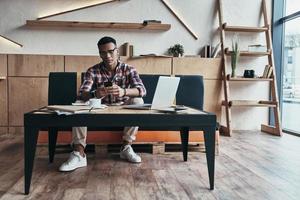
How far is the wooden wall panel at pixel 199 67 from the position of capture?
420cm

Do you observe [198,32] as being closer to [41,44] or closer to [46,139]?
[41,44]

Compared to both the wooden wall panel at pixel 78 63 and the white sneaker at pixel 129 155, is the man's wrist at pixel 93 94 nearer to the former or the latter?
the white sneaker at pixel 129 155

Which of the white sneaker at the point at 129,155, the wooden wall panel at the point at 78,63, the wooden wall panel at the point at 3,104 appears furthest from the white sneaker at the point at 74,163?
the wooden wall panel at the point at 3,104

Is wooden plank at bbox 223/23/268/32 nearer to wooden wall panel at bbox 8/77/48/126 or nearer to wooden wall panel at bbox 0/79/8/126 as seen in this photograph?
Result: wooden wall panel at bbox 8/77/48/126

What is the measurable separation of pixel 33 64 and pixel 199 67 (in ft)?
6.92

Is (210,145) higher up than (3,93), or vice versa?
A: (3,93)

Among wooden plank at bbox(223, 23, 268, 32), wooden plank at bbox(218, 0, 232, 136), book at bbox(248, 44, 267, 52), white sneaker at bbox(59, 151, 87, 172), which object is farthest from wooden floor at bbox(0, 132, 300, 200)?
wooden plank at bbox(223, 23, 268, 32)

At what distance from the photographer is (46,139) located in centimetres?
299

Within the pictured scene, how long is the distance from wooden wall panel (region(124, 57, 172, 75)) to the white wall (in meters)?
0.32

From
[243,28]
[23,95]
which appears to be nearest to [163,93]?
[23,95]

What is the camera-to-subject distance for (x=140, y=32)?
4453 millimetres

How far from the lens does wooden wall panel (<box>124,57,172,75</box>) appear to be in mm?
4145

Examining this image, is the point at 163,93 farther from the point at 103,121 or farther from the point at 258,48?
the point at 258,48

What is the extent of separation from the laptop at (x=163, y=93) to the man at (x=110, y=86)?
0.46 meters
